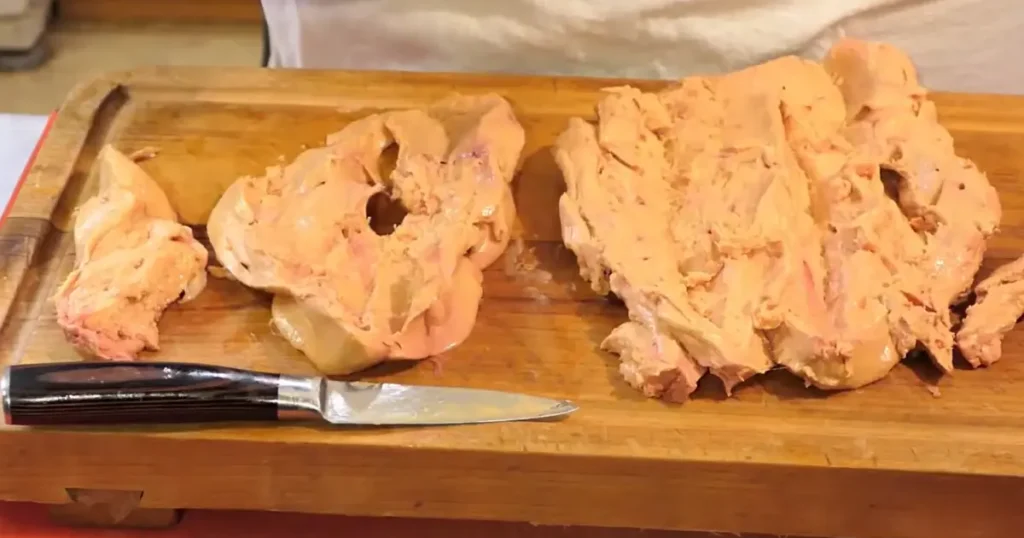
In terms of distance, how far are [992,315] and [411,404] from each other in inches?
26.4

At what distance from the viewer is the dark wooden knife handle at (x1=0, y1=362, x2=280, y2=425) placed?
987 millimetres

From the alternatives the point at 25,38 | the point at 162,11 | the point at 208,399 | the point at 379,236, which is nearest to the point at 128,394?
the point at 208,399

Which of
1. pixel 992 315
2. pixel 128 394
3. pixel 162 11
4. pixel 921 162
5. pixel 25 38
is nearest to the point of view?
pixel 128 394

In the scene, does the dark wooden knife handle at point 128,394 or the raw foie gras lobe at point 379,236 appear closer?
the dark wooden knife handle at point 128,394

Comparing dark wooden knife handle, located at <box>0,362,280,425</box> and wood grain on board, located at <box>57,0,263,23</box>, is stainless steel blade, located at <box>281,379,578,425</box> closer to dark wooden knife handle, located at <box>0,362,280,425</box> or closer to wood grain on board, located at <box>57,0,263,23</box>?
dark wooden knife handle, located at <box>0,362,280,425</box>

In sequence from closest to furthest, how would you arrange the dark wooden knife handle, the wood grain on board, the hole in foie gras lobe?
the dark wooden knife handle, the hole in foie gras lobe, the wood grain on board

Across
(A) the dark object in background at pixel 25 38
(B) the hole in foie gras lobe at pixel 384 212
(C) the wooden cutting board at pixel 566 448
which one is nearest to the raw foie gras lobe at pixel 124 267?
(C) the wooden cutting board at pixel 566 448

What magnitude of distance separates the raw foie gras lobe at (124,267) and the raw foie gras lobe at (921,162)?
2.90ft

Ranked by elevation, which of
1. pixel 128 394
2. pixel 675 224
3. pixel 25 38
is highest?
pixel 675 224

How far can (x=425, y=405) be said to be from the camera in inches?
40.5

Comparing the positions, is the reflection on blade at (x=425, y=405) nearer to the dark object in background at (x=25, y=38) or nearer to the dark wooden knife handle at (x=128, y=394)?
the dark wooden knife handle at (x=128, y=394)

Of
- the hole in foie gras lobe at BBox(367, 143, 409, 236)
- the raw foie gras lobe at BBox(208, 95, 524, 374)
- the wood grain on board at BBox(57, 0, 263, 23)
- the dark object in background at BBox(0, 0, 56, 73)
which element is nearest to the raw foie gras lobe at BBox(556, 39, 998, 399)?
the raw foie gras lobe at BBox(208, 95, 524, 374)

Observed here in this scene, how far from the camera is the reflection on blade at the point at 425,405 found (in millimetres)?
1015

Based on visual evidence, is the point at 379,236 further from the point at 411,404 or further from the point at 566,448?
the point at 566,448
